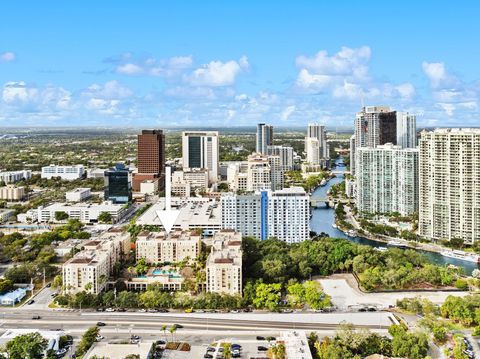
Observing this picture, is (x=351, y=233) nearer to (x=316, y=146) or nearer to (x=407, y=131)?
(x=407, y=131)

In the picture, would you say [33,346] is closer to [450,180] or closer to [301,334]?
[301,334]

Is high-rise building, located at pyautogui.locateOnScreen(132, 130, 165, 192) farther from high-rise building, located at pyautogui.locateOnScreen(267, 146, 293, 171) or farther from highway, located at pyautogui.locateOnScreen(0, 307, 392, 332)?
highway, located at pyautogui.locateOnScreen(0, 307, 392, 332)

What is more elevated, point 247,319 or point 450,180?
point 450,180

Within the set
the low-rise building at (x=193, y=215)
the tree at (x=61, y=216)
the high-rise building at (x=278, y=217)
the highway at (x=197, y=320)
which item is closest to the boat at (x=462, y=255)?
the high-rise building at (x=278, y=217)

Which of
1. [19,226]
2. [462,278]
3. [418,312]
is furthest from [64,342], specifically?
[19,226]

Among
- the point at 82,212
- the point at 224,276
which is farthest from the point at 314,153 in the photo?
the point at 224,276

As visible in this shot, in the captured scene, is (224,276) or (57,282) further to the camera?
(57,282)
